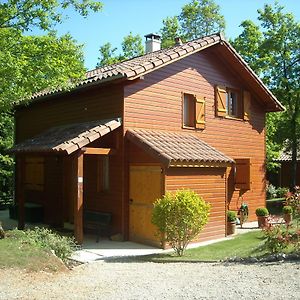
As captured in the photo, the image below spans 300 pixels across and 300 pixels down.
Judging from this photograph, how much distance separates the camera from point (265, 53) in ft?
80.7

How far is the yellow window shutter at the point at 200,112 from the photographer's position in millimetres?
15222

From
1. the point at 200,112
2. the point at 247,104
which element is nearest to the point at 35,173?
the point at 200,112

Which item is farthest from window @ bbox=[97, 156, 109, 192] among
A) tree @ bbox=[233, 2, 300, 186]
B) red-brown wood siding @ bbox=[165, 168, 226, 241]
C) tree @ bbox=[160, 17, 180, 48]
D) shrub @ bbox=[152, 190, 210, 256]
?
tree @ bbox=[160, 17, 180, 48]

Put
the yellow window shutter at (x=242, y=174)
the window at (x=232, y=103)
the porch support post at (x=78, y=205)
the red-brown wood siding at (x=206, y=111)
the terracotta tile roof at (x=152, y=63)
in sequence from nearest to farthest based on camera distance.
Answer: the porch support post at (x=78, y=205)
the terracotta tile roof at (x=152, y=63)
the red-brown wood siding at (x=206, y=111)
the yellow window shutter at (x=242, y=174)
the window at (x=232, y=103)

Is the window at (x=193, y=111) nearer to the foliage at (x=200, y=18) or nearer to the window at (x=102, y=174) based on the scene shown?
the window at (x=102, y=174)

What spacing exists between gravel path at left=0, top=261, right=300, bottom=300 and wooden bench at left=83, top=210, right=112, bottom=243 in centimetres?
357

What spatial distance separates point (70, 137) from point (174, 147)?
10.0 ft

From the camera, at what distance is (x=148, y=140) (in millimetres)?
12477

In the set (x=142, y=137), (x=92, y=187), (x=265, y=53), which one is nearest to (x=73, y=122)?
(x=92, y=187)

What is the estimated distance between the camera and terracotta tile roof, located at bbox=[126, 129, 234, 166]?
11.8 m

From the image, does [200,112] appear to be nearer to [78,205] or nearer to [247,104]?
[247,104]

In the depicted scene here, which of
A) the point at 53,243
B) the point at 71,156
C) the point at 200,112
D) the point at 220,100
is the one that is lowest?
the point at 53,243

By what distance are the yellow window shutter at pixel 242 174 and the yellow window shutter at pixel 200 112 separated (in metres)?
2.71

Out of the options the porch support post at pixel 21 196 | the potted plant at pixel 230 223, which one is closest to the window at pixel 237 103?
the potted plant at pixel 230 223
